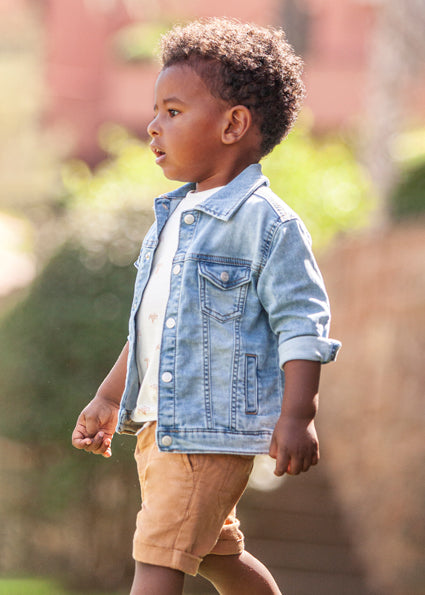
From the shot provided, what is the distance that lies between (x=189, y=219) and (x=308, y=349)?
48cm

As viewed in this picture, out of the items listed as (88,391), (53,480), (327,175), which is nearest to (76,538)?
(53,480)

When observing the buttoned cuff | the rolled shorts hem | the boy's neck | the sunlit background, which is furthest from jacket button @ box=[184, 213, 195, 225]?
the sunlit background

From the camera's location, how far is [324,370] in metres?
8.70

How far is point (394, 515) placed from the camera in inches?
281

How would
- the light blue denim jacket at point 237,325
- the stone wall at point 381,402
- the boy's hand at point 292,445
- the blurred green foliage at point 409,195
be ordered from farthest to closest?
the blurred green foliage at point 409,195
the stone wall at point 381,402
the light blue denim jacket at point 237,325
the boy's hand at point 292,445

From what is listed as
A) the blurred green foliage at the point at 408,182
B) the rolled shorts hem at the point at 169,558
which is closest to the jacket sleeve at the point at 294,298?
the rolled shorts hem at the point at 169,558

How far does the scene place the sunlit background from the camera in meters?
5.67

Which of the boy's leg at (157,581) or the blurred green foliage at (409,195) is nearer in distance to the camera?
the boy's leg at (157,581)

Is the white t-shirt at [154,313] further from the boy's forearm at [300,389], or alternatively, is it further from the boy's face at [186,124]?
the boy's forearm at [300,389]

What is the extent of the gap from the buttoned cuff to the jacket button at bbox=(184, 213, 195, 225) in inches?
16.3

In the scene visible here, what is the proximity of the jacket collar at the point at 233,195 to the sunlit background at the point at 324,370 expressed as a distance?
101 inches

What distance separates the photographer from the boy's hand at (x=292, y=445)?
80.4 inches

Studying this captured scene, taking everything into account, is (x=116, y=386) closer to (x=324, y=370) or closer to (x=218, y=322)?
(x=218, y=322)

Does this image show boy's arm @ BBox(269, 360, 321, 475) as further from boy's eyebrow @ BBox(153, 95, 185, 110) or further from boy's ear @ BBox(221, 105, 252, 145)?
boy's eyebrow @ BBox(153, 95, 185, 110)
